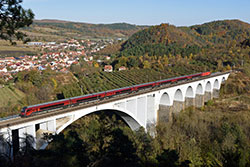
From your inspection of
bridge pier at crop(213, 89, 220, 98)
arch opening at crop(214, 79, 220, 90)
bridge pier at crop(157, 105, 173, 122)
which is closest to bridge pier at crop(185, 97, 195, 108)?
bridge pier at crop(157, 105, 173, 122)

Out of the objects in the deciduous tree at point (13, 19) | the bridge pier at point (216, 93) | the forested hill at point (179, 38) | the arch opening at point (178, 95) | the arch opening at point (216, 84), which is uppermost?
the forested hill at point (179, 38)

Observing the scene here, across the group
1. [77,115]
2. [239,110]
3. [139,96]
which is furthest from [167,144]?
[239,110]

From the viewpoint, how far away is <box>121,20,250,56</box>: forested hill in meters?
80.6

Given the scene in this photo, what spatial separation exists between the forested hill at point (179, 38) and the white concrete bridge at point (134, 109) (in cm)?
3933

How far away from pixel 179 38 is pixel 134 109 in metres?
80.8

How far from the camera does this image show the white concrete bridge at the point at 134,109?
1348 cm

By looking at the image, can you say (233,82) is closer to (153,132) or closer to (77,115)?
(153,132)

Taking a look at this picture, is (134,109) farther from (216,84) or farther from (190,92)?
(216,84)

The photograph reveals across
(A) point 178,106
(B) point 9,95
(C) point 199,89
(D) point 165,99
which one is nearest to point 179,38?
(C) point 199,89

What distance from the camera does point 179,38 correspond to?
97.2m

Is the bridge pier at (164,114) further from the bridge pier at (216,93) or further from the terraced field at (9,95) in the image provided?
the terraced field at (9,95)

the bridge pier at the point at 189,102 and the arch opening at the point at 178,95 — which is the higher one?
the arch opening at the point at 178,95

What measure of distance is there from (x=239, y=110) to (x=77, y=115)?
25.4 meters

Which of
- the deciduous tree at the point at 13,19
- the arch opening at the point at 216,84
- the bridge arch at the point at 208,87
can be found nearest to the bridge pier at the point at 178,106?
the bridge arch at the point at 208,87
